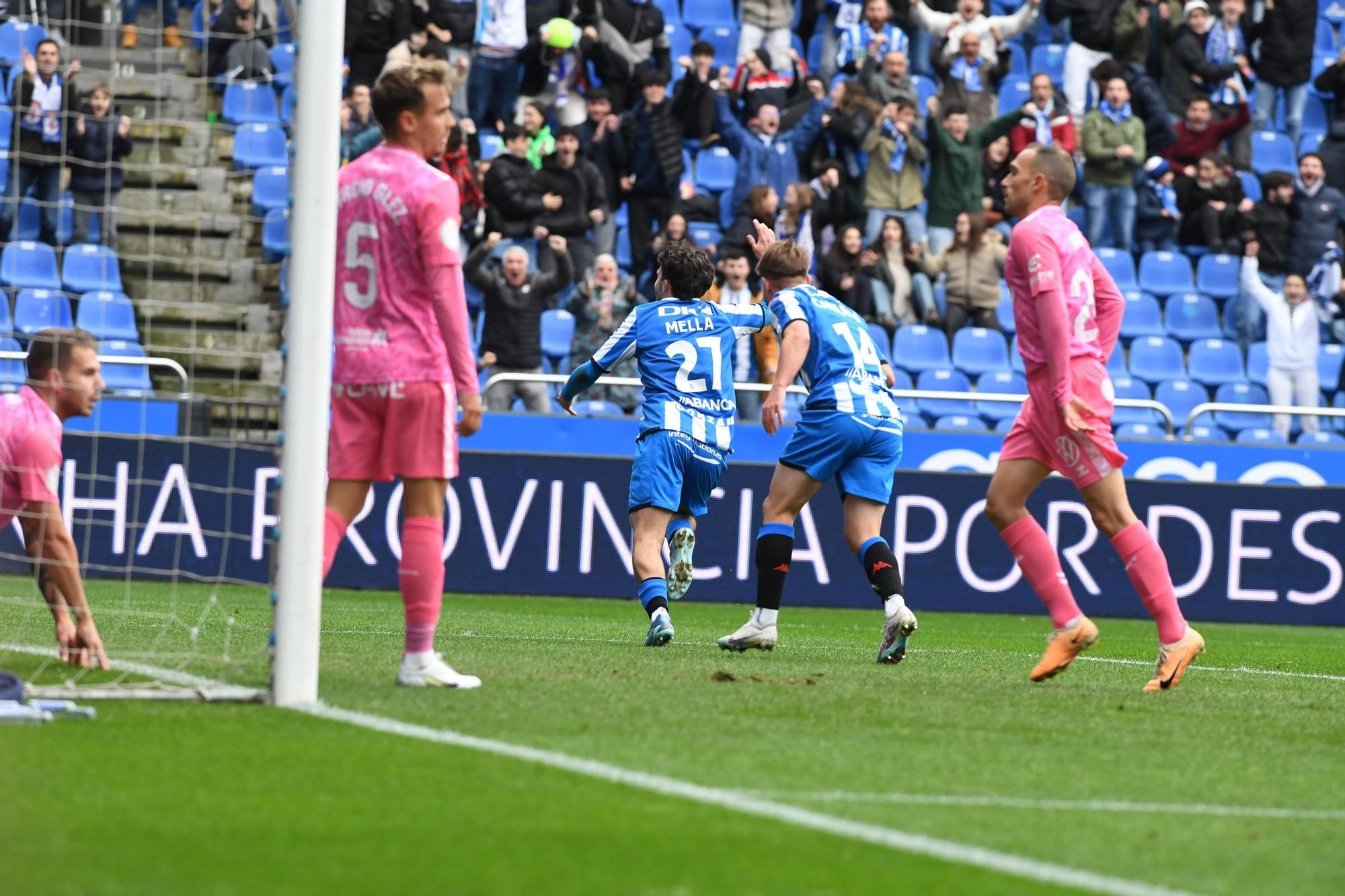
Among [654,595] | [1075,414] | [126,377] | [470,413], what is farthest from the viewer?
[126,377]

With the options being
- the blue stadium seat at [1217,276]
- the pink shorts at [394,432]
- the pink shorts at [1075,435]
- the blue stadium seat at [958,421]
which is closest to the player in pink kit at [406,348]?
the pink shorts at [394,432]

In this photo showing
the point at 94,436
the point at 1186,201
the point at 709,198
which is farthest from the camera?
the point at 1186,201

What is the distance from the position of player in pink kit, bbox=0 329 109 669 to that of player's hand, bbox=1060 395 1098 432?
3719 millimetres

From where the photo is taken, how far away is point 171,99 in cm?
1844

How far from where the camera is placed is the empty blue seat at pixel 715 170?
18.3m

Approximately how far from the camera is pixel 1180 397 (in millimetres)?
17859

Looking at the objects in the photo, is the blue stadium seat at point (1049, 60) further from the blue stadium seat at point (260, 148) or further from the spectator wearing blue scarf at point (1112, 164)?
the blue stadium seat at point (260, 148)

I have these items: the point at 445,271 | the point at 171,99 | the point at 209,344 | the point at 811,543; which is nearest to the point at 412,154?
the point at 445,271

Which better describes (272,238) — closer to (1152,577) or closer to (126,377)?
(126,377)

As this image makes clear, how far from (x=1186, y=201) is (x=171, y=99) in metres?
10.2

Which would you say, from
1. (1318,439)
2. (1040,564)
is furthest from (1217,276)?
(1040,564)

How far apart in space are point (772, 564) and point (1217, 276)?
37.9 ft

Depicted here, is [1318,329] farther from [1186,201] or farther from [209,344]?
[209,344]

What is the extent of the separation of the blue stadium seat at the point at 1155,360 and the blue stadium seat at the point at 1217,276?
109cm
